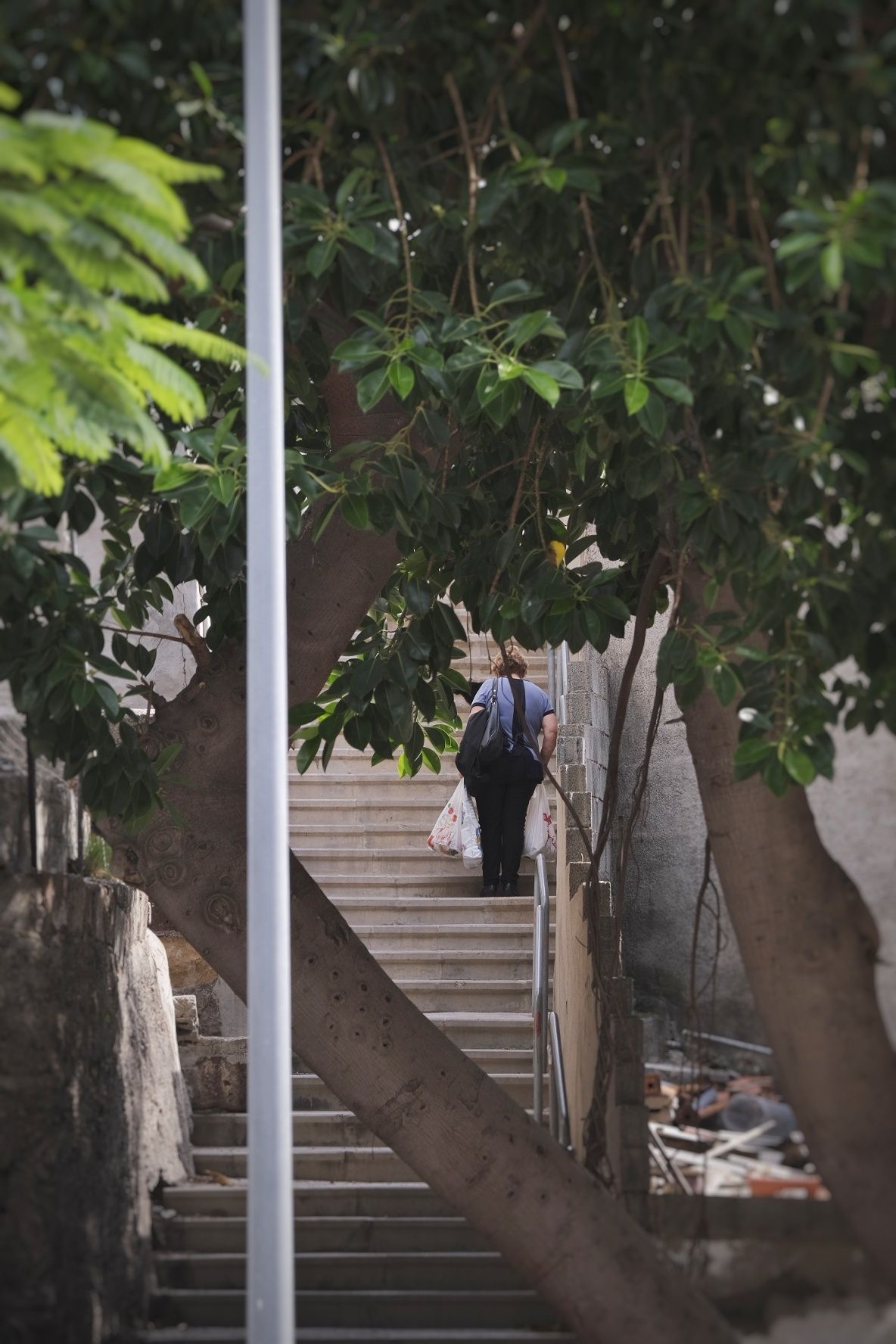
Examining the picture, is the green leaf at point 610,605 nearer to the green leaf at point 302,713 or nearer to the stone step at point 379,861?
the green leaf at point 302,713

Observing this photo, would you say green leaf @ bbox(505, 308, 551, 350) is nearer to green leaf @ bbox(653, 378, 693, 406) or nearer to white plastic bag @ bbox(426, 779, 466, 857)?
green leaf @ bbox(653, 378, 693, 406)

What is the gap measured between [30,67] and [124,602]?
1883mm

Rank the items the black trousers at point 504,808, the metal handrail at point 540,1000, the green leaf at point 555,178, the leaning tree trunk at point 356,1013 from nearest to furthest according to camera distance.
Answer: the green leaf at point 555,178
the leaning tree trunk at point 356,1013
the metal handrail at point 540,1000
the black trousers at point 504,808

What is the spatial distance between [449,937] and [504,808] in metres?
0.77

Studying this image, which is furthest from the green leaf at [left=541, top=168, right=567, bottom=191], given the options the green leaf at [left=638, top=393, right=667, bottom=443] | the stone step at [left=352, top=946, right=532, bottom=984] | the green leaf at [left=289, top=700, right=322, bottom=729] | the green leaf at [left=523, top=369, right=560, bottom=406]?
the stone step at [left=352, top=946, right=532, bottom=984]

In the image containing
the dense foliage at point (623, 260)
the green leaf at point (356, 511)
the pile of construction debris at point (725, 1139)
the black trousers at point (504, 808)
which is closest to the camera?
the dense foliage at point (623, 260)

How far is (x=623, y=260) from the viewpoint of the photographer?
3.44 metres

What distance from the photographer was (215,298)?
3.40 metres

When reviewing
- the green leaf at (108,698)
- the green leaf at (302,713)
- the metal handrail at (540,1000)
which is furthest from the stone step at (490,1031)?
the green leaf at (108,698)

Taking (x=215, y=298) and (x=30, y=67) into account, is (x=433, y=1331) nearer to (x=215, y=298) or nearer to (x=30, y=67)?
(x=215, y=298)

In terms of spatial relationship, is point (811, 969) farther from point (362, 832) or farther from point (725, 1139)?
point (362, 832)

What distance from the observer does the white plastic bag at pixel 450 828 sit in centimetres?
833

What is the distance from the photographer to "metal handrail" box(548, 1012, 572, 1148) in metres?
5.12

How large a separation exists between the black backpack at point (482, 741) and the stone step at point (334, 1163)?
7.23 feet
